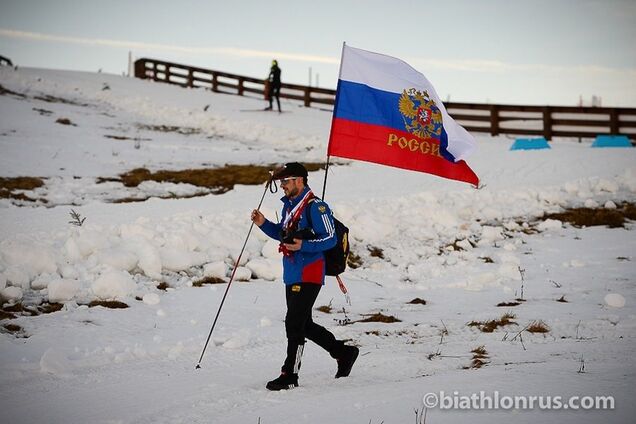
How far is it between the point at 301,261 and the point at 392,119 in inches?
93.0

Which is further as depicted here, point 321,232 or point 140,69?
point 140,69

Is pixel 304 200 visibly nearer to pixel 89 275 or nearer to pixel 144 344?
pixel 144 344

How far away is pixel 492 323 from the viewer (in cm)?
691

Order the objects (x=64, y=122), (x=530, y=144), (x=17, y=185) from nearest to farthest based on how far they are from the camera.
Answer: (x=17, y=185) < (x=530, y=144) < (x=64, y=122)

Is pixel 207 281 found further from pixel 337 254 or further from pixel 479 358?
pixel 479 358

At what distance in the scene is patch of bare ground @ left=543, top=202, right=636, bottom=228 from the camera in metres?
11.8

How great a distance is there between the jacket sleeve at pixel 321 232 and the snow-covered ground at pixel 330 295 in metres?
1.09

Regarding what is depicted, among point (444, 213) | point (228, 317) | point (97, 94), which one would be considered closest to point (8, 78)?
point (97, 94)

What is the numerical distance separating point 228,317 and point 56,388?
2.51m

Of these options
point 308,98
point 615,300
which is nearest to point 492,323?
point 615,300

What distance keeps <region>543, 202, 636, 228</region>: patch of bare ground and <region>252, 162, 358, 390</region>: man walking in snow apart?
26.8ft

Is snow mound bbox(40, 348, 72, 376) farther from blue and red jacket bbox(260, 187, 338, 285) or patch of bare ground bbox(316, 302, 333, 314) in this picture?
patch of bare ground bbox(316, 302, 333, 314)

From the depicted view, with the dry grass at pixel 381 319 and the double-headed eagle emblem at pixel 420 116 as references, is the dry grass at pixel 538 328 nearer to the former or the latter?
the dry grass at pixel 381 319

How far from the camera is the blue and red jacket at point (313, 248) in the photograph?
16.1 ft
